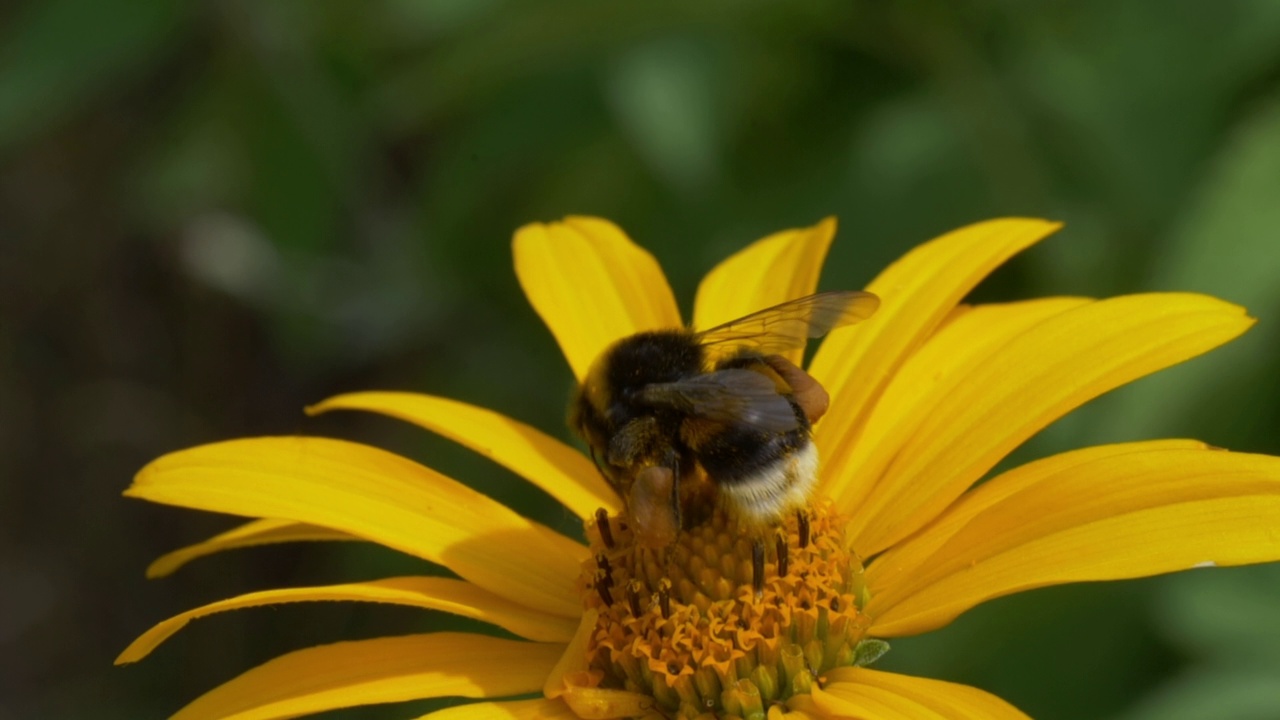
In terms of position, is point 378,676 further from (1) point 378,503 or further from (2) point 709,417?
(2) point 709,417

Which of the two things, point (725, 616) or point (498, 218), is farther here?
point (498, 218)

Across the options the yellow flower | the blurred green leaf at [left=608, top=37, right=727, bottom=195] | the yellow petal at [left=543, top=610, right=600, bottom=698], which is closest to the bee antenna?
the yellow flower

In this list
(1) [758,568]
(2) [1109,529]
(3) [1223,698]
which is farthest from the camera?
(3) [1223,698]

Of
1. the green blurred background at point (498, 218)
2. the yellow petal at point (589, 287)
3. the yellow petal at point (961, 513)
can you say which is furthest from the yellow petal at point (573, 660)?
the green blurred background at point (498, 218)

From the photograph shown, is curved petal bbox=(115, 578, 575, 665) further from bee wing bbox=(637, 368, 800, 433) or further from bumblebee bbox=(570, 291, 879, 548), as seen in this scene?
bee wing bbox=(637, 368, 800, 433)

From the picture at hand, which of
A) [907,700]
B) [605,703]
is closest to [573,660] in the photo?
[605,703]

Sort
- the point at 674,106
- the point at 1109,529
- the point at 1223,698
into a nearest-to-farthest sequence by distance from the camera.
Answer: the point at 1109,529
the point at 1223,698
the point at 674,106
